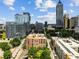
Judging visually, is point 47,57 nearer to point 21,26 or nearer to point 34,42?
point 34,42

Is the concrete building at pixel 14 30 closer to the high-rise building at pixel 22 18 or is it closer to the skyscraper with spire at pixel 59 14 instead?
the high-rise building at pixel 22 18

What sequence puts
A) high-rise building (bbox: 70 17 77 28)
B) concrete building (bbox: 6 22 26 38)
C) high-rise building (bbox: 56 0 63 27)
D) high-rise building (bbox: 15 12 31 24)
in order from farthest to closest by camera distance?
high-rise building (bbox: 56 0 63 27) < high-rise building (bbox: 15 12 31 24) < high-rise building (bbox: 70 17 77 28) < concrete building (bbox: 6 22 26 38)

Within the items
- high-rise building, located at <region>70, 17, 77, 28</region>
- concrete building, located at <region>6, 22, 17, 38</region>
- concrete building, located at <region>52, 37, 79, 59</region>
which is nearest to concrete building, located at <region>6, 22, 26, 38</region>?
concrete building, located at <region>6, 22, 17, 38</region>

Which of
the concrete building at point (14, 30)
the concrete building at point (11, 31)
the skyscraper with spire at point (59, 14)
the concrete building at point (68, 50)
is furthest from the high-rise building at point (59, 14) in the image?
the concrete building at point (68, 50)

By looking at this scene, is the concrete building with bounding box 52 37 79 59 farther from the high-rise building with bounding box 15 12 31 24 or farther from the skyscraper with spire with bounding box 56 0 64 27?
the skyscraper with spire with bounding box 56 0 64 27

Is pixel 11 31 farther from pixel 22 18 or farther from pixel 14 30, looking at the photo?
pixel 22 18

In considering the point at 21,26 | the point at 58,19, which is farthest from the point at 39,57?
the point at 58,19

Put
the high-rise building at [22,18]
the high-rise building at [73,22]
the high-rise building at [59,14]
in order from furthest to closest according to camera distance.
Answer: the high-rise building at [59,14]
the high-rise building at [22,18]
the high-rise building at [73,22]

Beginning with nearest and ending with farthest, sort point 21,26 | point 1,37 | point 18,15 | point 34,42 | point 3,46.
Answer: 1. point 3,46
2. point 34,42
3. point 1,37
4. point 21,26
5. point 18,15

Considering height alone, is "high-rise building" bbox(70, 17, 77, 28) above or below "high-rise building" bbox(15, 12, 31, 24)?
below

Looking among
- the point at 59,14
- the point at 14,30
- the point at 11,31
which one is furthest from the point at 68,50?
the point at 59,14

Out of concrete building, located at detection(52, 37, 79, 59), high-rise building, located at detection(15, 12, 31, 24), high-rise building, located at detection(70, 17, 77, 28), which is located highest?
high-rise building, located at detection(15, 12, 31, 24)
